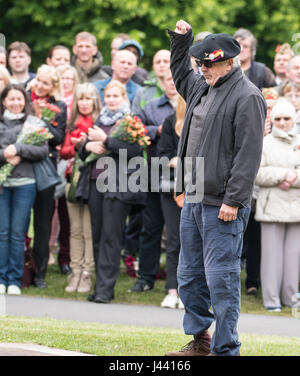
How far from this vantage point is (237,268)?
21.5 feet

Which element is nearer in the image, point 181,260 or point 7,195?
point 181,260

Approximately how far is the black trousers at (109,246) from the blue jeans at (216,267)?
341 centimetres

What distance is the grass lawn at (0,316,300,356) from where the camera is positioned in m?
7.01

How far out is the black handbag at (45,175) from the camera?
10.4m

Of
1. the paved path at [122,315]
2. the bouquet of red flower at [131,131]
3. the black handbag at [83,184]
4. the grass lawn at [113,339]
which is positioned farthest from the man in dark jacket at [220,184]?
the black handbag at [83,184]

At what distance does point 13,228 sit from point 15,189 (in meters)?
0.45

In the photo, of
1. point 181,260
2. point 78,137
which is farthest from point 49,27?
point 181,260

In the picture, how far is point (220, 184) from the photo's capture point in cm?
651

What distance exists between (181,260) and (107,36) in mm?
13892

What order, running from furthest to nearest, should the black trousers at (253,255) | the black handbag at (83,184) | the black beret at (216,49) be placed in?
the black trousers at (253,255), the black handbag at (83,184), the black beret at (216,49)

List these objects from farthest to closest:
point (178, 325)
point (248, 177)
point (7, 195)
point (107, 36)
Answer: point (107, 36)
point (7, 195)
point (178, 325)
point (248, 177)

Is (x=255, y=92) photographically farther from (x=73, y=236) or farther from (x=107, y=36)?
(x=107, y=36)

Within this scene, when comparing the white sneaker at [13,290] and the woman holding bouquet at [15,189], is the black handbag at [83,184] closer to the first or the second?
the woman holding bouquet at [15,189]

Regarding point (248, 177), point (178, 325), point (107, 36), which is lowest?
point (178, 325)
